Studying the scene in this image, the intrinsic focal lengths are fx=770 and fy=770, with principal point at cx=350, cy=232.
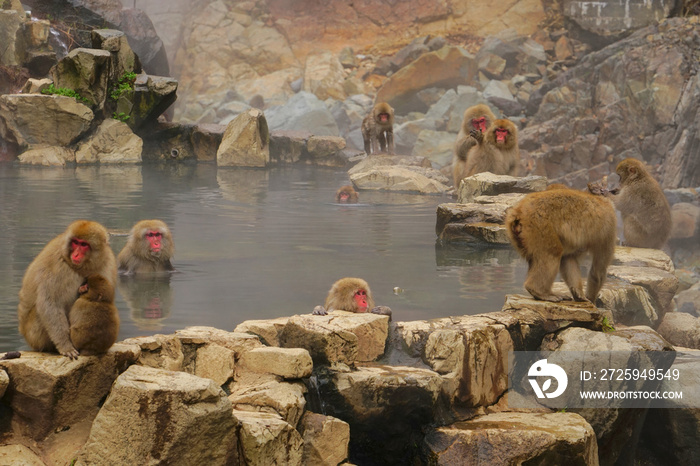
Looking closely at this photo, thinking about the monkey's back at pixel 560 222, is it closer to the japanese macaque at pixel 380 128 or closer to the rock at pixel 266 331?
the rock at pixel 266 331

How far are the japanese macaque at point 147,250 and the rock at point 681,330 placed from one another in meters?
4.13

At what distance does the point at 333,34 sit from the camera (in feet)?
98.4

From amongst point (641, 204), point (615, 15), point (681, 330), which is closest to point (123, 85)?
point (641, 204)

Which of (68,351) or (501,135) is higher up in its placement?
(501,135)

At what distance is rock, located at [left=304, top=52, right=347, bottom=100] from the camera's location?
26.8 meters

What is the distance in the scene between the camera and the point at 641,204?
7172mm

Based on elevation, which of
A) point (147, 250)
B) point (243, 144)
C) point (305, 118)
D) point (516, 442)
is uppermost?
point (305, 118)

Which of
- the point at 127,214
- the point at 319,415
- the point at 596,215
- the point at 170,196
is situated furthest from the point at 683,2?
the point at 319,415

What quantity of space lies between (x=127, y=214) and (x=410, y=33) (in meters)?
21.6

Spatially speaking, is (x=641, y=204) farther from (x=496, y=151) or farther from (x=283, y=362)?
(x=283, y=362)

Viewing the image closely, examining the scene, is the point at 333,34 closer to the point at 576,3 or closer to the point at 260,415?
the point at 576,3

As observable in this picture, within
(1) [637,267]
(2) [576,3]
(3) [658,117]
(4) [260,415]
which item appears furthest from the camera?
(2) [576,3]

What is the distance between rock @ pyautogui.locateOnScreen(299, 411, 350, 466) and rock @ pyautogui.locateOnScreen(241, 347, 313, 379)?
21cm

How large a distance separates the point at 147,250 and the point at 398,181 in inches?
291
